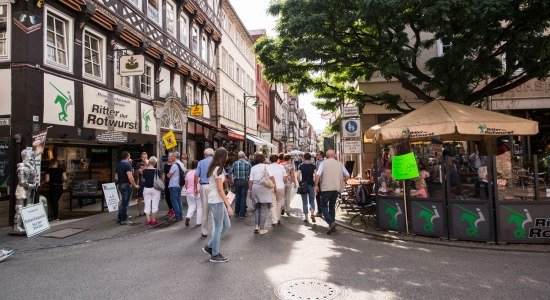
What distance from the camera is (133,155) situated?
1463 centimetres

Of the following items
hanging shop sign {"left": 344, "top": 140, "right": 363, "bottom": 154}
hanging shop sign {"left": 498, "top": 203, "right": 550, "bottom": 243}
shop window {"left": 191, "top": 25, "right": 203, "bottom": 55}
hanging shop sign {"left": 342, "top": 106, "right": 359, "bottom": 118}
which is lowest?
hanging shop sign {"left": 498, "top": 203, "right": 550, "bottom": 243}

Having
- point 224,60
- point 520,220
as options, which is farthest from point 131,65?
point 224,60

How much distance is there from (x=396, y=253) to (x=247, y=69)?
1171 inches

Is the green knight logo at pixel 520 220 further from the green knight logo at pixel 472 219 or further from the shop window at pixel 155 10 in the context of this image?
the shop window at pixel 155 10

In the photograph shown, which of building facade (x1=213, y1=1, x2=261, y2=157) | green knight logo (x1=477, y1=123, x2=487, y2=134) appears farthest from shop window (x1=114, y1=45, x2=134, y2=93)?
green knight logo (x1=477, y1=123, x2=487, y2=134)

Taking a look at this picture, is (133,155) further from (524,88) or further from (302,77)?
(524,88)

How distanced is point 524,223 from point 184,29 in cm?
1724

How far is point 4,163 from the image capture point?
9.05m

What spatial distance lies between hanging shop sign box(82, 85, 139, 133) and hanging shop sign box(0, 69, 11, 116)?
2155 millimetres

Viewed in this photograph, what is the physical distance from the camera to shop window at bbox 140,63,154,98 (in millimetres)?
15078

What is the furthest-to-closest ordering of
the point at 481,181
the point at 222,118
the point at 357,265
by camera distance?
the point at 222,118
the point at 481,181
the point at 357,265

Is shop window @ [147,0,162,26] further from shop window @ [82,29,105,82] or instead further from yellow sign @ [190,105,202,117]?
yellow sign @ [190,105,202,117]

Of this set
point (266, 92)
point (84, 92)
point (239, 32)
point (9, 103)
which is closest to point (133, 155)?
point (84, 92)

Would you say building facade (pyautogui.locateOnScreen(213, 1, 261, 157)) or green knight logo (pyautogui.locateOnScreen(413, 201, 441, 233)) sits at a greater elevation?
building facade (pyautogui.locateOnScreen(213, 1, 261, 157))
